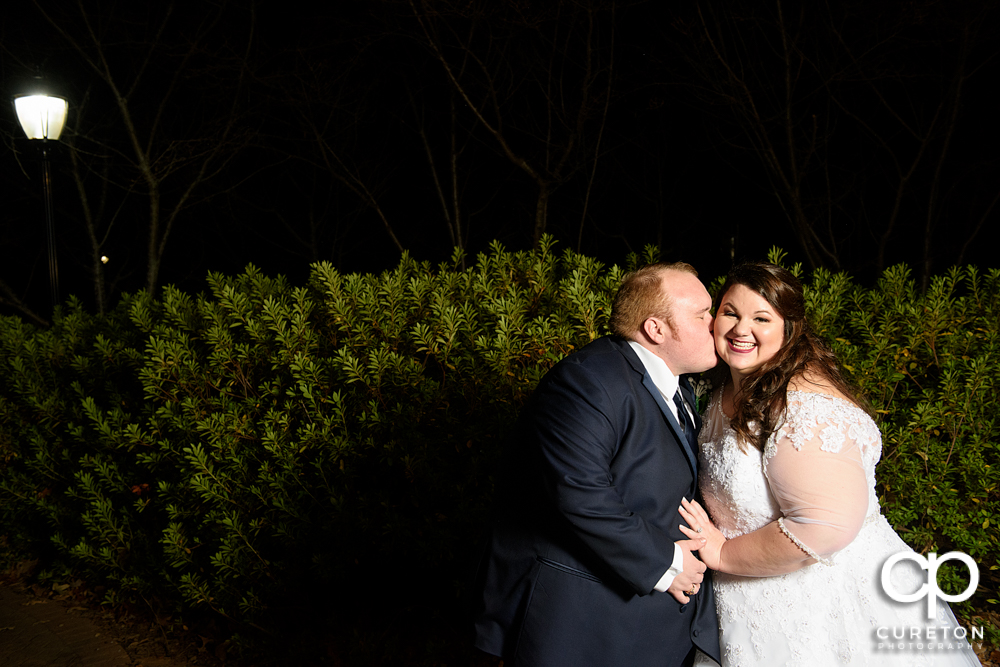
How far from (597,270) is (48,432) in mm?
4584

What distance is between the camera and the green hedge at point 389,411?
358cm

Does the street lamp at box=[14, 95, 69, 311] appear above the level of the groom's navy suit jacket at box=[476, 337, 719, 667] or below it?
above

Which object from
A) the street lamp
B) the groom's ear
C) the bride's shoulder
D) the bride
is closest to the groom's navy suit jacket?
the groom's ear

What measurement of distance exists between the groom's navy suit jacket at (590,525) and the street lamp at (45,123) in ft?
27.5

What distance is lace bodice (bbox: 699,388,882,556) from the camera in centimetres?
229

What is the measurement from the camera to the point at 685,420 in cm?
278

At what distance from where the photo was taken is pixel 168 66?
→ 1222cm

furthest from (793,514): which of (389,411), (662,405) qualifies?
(389,411)

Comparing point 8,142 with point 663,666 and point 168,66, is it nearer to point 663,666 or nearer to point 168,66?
point 168,66

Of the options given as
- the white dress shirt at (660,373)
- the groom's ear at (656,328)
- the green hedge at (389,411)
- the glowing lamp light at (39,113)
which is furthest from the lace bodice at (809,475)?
the glowing lamp light at (39,113)

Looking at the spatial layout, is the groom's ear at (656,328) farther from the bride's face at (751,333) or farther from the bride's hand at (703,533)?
the bride's hand at (703,533)

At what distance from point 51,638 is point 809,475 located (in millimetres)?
5393

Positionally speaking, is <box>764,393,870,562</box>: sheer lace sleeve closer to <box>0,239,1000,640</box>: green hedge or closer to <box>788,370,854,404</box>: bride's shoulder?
<box>788,370,854,404</box>: bride's shoulder

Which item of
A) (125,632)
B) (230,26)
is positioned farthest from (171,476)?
(230,26)
